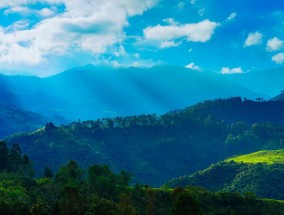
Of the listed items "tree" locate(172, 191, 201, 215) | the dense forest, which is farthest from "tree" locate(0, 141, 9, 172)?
"tree" locate(172, 191, 201, 215)

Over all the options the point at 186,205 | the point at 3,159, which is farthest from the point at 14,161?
the point at 186,205

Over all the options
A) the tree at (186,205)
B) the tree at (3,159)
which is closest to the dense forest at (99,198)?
the tree at (3,159)

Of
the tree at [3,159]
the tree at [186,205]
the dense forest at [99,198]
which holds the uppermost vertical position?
the tree at [3,159]

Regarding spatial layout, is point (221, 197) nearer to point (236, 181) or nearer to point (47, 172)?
point (47, 172)

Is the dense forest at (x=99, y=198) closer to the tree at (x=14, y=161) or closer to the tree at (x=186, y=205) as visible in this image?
the tree at (x=14, y=161)

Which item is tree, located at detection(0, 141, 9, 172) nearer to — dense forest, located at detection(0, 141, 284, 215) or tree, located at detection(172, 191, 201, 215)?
dense forest, located at detection(0, 141, 284, 215)

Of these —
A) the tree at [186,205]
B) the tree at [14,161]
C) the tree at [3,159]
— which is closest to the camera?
the tree at [186,205]

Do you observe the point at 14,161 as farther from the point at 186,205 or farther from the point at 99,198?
the point at 186,205

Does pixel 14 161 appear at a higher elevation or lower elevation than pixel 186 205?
higher

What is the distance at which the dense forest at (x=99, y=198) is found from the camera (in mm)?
71000

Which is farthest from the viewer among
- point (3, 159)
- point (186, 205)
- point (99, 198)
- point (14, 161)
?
point (14, 161)

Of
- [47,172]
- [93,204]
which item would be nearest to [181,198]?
[93,204]

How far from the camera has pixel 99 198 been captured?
258 feet

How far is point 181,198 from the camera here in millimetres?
60625
